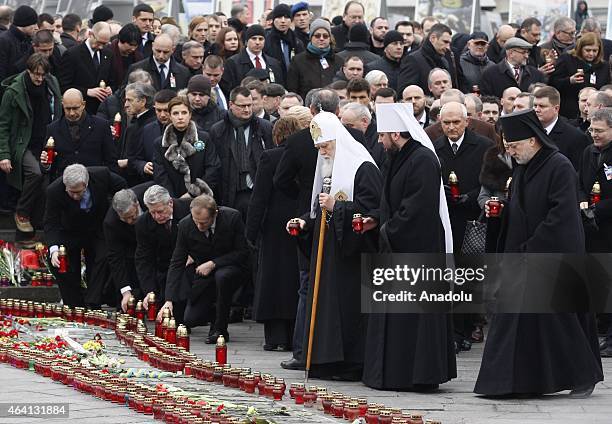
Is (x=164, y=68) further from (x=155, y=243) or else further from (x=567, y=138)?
(x=567, y=138)

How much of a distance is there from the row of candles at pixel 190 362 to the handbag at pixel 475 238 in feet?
7.88

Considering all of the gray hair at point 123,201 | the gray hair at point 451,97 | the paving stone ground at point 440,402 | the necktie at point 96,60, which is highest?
the necktie at point 96,60

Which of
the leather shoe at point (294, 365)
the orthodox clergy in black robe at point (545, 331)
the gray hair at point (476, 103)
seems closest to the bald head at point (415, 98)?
the gray hair at point (476, 103)

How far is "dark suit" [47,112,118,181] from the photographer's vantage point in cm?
1783

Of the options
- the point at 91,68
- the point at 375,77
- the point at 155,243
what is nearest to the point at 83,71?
the point at 91,68

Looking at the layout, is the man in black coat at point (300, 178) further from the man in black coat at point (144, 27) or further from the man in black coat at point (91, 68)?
the man in black coat at point (144, 27)

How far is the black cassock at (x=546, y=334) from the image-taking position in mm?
12180

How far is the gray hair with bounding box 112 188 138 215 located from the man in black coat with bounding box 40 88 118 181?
4.40 ft

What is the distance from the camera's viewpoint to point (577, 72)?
60.7 feet

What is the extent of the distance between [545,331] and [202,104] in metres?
6.51

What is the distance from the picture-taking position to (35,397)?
11.7m

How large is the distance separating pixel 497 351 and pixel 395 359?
89 cm

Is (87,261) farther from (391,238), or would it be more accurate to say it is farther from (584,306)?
(584,306)

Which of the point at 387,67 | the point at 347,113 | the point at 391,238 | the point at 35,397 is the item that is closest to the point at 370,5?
the point at 387,67
